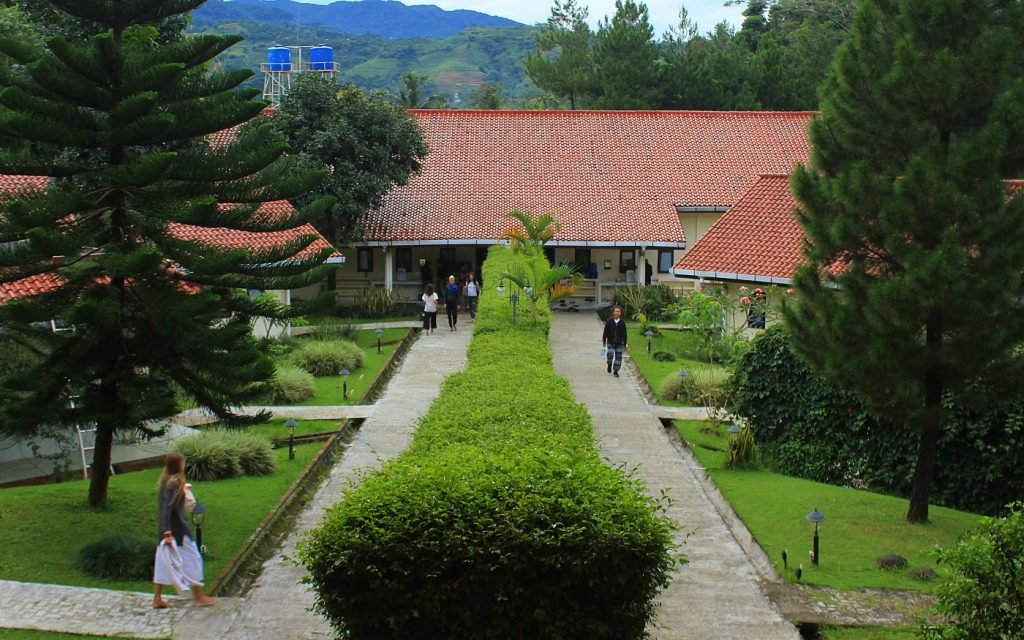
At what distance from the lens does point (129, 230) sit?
13.5m

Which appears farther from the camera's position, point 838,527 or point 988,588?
point 838,527

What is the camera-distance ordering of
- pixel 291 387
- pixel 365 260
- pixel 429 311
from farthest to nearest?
1. pixel 365 260
2. pixel 429 311
3. pixel 291 387

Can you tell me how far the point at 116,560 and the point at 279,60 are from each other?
3873cm

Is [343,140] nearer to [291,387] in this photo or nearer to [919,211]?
[291,387]

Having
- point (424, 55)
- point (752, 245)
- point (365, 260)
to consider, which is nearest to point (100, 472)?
point (752, 245)

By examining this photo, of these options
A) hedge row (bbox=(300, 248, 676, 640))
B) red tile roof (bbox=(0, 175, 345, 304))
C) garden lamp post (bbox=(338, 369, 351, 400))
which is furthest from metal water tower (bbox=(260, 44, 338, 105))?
hedge row (bbox=(300, 248, 676, 640))

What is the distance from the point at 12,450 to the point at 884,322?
476 inches

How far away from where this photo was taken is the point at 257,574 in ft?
41.9

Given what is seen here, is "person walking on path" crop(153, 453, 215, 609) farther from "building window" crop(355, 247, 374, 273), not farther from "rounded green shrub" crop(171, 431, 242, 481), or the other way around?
"building window" crop(355, 247, 374, 273)

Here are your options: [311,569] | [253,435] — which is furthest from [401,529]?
[253,435]

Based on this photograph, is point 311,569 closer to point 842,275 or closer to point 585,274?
point 842,275

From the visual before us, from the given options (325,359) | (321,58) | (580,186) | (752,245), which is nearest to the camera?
(325,359)

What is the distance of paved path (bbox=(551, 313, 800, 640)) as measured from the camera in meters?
11.5

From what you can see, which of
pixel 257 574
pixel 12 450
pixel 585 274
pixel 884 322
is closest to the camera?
pixel 257 574
